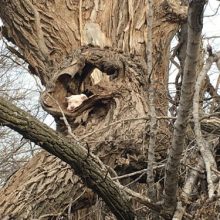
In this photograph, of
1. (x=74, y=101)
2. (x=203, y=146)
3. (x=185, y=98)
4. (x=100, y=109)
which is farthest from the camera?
(x=100, y=109)

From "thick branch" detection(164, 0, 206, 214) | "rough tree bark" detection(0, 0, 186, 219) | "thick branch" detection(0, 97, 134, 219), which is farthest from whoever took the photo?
"rough tree bark" detection(0, 0, 186, 219)

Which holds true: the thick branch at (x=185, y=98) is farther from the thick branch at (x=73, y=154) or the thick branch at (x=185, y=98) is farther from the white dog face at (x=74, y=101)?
the white dog face at (x=74, y=101)

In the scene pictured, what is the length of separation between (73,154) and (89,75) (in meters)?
1.69

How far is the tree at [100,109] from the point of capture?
302 cm

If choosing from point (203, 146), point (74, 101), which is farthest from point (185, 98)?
point (74, 101)

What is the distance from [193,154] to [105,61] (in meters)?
1.23

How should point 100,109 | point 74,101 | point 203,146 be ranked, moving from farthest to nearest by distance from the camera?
point 100,109 → point 74,101 → point 203,146

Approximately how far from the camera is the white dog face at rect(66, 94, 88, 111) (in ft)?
14.4

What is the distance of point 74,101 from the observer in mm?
4418

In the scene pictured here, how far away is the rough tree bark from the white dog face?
1.6 inches

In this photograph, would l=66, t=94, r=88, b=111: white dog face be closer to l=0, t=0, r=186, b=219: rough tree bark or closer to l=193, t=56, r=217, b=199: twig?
l=0, t=0, r=186, b=219: rough tree bark

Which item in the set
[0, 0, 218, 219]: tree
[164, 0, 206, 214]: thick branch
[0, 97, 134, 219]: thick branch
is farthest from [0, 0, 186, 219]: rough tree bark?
[164, 0, 206, 214]: thick branch

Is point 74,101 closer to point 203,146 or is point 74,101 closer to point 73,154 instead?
point 73,154

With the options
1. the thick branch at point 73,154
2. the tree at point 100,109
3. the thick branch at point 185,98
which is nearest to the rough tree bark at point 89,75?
the tree at point 100,109
